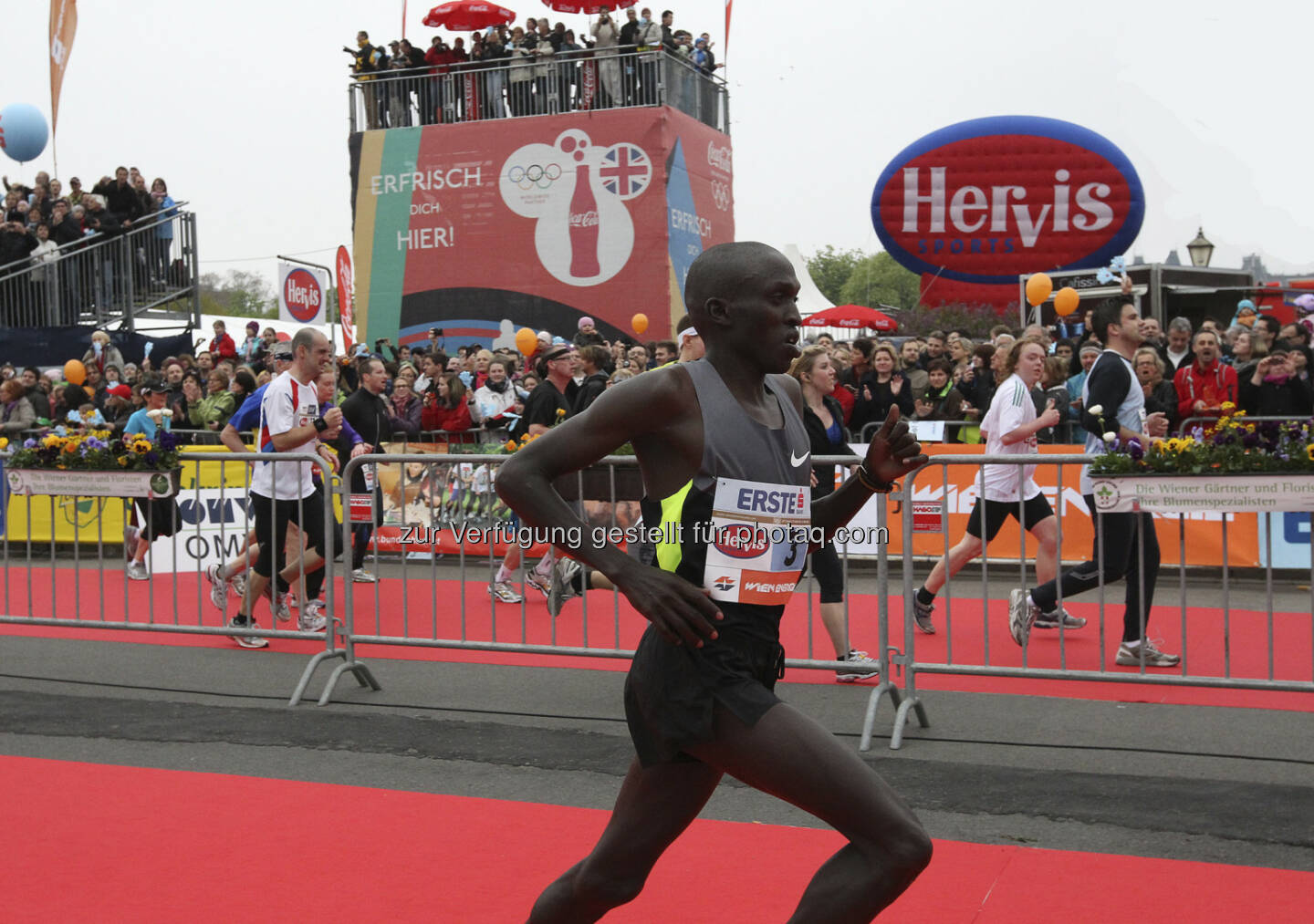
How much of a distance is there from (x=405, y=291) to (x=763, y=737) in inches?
1012

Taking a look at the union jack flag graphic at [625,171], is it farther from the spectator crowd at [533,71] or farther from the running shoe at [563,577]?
the running shoe at [563,577]

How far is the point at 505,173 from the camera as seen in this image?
87.3 feet

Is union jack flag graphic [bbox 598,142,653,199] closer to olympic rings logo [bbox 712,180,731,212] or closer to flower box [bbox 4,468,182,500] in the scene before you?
olympic rings logo [bbox 712,180,731,212]

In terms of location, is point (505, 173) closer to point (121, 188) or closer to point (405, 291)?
point (405, 291)

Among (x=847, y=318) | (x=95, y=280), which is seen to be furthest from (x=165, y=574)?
(x=847, y=318)

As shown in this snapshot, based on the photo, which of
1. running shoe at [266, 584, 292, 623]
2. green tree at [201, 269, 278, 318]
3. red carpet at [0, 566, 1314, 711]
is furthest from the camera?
green tree at [201, 269, 278, 318]

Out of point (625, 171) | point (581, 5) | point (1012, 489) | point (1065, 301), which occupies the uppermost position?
point (581, 5)

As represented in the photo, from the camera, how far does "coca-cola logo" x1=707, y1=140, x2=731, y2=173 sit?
1081 inches

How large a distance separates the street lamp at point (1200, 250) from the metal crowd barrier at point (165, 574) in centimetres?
1860

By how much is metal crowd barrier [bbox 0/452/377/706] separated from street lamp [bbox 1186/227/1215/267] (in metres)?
Result: 18.6

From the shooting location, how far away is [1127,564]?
7285 millimetres

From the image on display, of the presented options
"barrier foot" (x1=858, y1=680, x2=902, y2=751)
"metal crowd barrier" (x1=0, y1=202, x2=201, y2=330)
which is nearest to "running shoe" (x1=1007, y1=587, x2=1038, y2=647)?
"barrier foot" (x1=858, y1=680, x2=902, y2=751)

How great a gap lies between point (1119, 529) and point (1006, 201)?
2137 cm

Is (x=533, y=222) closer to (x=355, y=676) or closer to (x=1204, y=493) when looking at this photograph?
(x=355, y=676)
